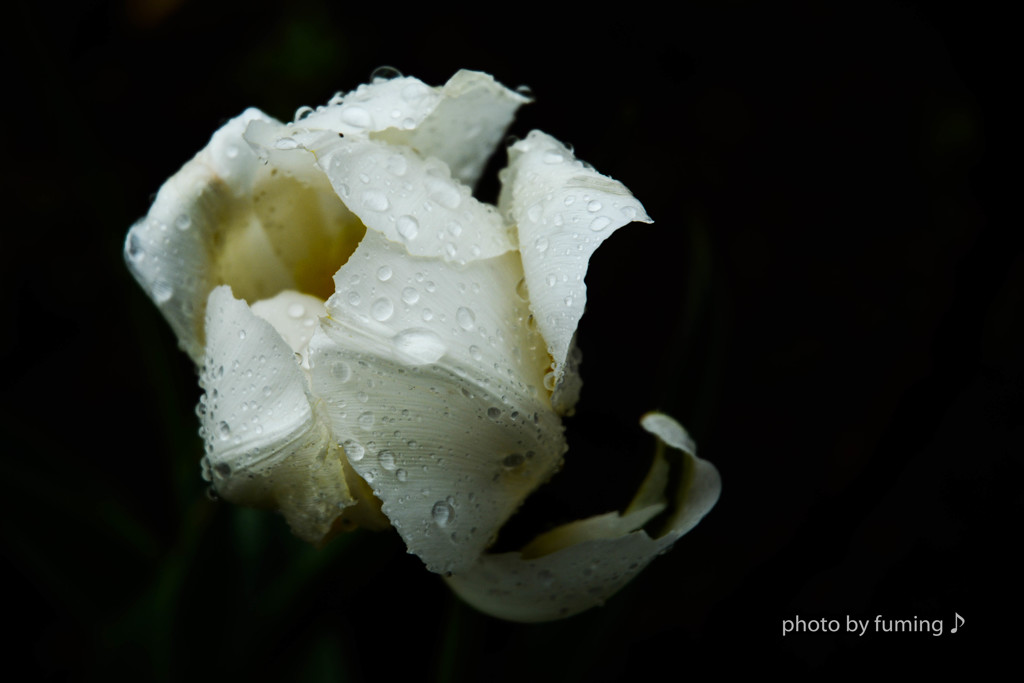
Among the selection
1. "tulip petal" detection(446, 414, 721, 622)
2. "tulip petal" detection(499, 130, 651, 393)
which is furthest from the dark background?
"tulip petal" detection(499, 130, 651, 393)

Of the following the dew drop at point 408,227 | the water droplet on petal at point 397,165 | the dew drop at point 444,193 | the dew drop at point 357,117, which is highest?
the dew drop at point 357,117

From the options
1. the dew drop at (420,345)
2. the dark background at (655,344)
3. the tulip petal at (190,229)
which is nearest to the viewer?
the dew drop at (420,345)

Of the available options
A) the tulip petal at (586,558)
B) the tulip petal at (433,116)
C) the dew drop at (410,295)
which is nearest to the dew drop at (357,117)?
the tulip petal at (433,116)

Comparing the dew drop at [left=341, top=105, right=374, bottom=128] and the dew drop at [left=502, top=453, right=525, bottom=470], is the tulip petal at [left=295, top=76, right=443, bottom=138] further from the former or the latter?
the dew drop at [left=502, top=453, right=525, bottom=470]

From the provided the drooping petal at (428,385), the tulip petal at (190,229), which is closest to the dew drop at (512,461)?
the drooping petal at (428,385)

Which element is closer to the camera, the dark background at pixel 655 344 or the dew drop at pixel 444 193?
the dew drop at pixel 444 193

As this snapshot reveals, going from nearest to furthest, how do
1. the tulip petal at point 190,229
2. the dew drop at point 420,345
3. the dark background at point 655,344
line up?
1. the dew drop at point 420,345
2. the tulip petal at point 190,229
3. the dark background at point 655,344

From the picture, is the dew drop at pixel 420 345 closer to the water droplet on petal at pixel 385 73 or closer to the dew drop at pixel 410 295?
the dew drop at pixel 410 295

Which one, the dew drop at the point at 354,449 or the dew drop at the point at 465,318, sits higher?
the dew drop at the point at 465,318
